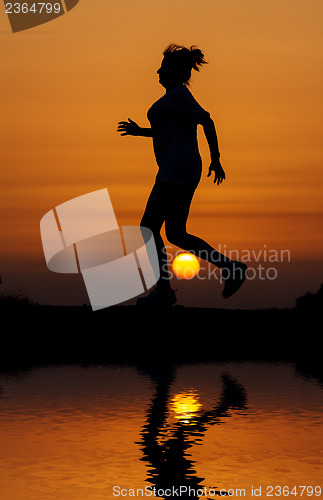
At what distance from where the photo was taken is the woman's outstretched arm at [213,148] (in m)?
11.3

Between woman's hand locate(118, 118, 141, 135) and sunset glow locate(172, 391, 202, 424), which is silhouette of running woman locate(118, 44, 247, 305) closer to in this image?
woman's hand locate(118, 118, 141, 135)

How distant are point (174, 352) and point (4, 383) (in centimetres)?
732

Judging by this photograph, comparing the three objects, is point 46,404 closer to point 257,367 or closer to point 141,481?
point 141,481

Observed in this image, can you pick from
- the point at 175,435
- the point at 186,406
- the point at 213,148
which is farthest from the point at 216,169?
the point at 186,406

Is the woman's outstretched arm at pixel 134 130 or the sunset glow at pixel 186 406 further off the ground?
the woman's outstretched arm at pixel 134 130

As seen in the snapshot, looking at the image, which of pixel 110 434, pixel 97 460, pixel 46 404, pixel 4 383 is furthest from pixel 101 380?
pixel 97 460

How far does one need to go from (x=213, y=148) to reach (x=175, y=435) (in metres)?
5.09

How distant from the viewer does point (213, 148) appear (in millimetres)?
11469

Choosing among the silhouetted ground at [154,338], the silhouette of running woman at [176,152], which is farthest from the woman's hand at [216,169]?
the silhouetted ground at [154,338]

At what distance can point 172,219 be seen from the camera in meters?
11.5

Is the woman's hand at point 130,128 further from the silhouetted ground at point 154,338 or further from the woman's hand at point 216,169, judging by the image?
the silhouetted ground at point 154,338

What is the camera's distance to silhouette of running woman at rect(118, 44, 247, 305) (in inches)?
440

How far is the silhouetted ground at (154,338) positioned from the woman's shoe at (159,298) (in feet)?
42.4

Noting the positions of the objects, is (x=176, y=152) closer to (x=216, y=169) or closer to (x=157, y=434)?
(x=216, y=169)
